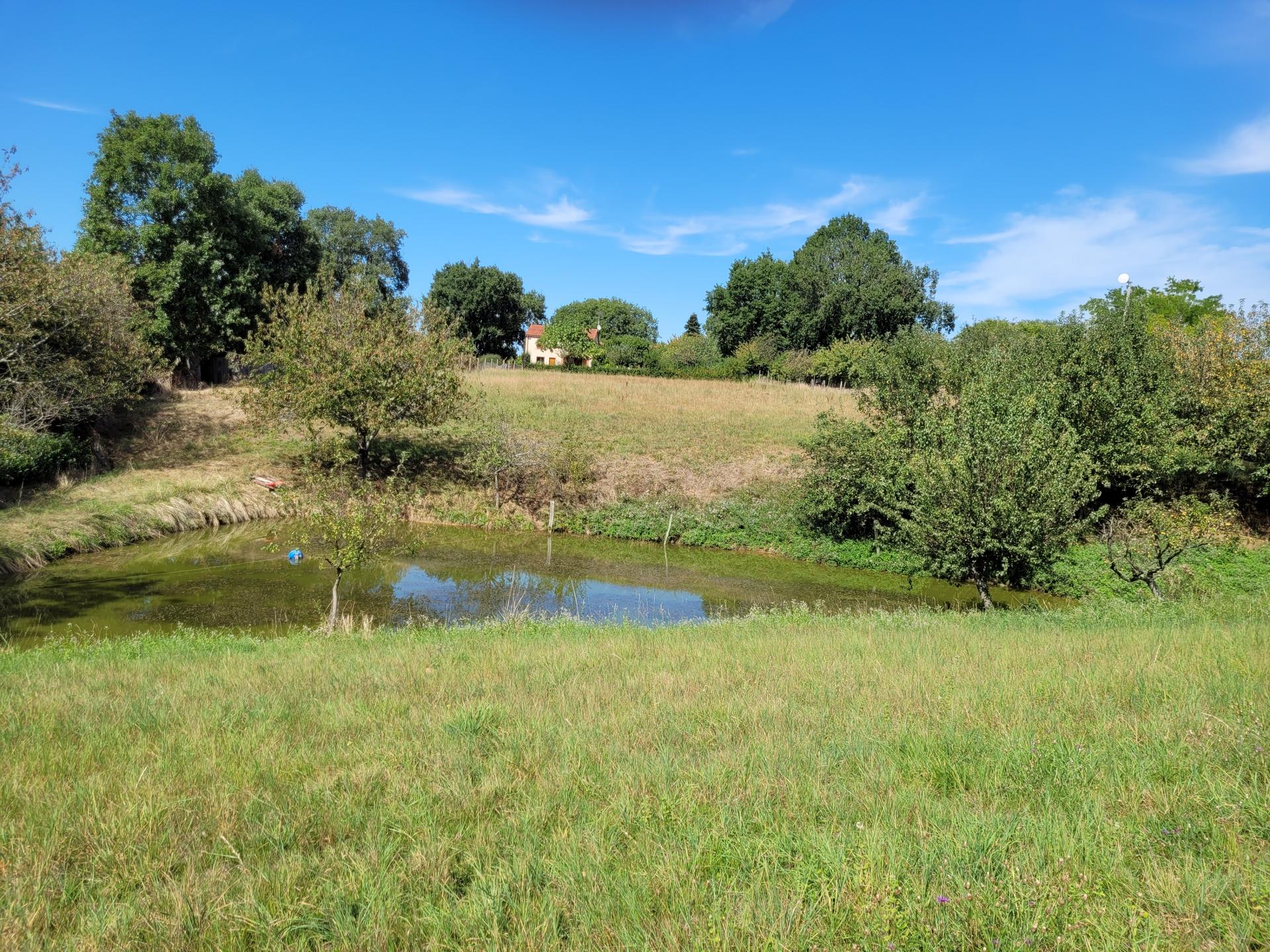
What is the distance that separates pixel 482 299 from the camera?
3044 inches

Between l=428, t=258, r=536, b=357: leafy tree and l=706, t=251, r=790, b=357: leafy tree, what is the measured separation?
23.8 metres

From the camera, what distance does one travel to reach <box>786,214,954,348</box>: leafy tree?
64.1 metres

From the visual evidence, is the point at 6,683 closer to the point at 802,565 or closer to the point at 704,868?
the point at 704,868

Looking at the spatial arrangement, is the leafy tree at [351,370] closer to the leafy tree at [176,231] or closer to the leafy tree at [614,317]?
the leafy tree at [176,231]

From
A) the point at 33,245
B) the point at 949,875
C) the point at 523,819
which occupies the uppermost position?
the point at 33,245

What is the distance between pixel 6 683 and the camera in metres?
7.35

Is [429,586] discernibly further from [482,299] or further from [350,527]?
[482,299]

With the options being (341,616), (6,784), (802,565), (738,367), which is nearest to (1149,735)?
(6,784)

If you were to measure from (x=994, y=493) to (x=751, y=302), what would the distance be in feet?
212

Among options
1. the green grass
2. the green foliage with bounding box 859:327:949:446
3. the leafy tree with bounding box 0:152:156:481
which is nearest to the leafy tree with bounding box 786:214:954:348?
the green foliage with bounding box 859:327:949:446

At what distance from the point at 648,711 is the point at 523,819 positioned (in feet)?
7.00

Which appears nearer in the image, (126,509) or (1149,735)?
(1149,735)

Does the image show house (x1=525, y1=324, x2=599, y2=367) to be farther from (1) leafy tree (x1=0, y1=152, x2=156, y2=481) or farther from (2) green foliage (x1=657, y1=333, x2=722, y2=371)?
(1) leafy tree (x1=0, y1=152, x2=156, y2=481)

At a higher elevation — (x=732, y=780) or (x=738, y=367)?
(x=738, y=367)
